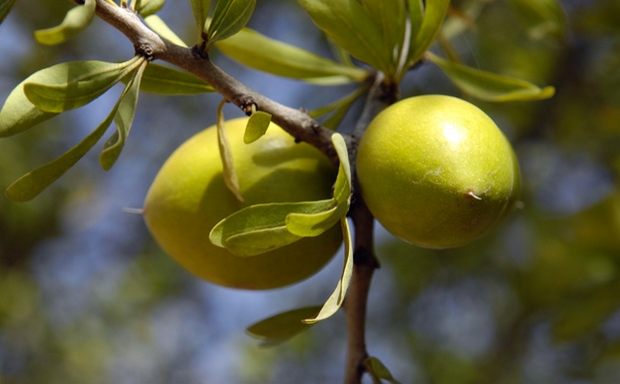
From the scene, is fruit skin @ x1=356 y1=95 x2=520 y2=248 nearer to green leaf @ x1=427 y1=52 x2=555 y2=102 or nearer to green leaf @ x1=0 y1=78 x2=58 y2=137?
green leaf @ x1=427 y1=52 x2=555 y2=102

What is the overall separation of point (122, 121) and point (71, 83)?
0.32 ft

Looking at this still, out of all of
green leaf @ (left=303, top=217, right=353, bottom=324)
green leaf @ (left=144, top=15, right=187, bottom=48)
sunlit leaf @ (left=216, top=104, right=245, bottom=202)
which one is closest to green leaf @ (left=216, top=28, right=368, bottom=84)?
green leaf @ (left=144, top=15, right=187, bottom=48)

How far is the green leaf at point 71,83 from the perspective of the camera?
98 centimetres

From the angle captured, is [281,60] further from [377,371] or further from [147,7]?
[377,371]

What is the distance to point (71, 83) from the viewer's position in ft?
3.44

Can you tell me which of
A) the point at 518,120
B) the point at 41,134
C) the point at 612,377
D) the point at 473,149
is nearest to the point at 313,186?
the point at 473,149

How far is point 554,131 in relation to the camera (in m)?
3.22

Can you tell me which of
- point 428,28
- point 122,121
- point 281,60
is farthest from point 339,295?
point 281,60

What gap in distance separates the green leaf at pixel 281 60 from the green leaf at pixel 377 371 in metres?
0.72

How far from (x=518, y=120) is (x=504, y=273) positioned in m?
0.81

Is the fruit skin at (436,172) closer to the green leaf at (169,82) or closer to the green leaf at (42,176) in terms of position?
the green leaf at (169,82)

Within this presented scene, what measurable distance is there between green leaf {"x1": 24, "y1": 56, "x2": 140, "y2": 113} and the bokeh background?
4.34ft

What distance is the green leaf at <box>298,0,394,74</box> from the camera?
4.16 ft

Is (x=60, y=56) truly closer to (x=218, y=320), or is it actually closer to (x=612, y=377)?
(x=218, y=320)
